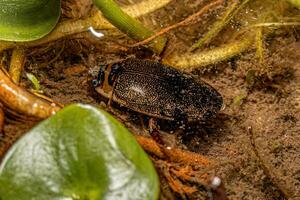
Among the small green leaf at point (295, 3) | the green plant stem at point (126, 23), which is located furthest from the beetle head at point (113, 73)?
the small green leaf at point (295, 3)

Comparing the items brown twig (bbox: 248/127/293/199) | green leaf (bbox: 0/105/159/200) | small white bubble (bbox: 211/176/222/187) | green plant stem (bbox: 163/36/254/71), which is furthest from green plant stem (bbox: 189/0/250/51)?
green leaf (bbox: 0/105/159/200)

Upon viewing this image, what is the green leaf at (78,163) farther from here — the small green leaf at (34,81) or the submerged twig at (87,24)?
the submerged twig at (87,24)

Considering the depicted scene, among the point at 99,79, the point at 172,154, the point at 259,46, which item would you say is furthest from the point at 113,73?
the point at 259,46

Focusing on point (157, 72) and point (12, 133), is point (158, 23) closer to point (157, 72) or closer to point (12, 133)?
point (157, 72)

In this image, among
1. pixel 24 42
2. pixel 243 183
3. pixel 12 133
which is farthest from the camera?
pixel 24 42

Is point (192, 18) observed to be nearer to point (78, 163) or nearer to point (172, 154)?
point (172, 154)

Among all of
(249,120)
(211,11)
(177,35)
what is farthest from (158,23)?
(249,120)

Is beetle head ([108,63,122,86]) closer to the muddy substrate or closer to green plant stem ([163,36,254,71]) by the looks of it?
the muddy substrate
